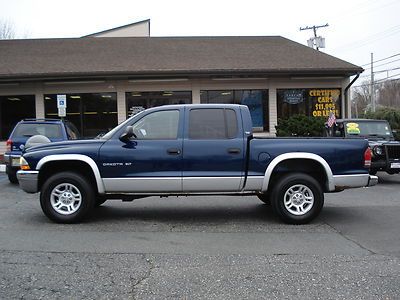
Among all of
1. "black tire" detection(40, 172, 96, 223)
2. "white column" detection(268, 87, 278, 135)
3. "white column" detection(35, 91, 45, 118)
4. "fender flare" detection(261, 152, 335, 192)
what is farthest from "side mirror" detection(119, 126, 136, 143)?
"white column" detection(35, 91, 45, 118)

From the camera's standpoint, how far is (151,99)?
64.8ft

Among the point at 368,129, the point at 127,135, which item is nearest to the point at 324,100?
the point at 368,129

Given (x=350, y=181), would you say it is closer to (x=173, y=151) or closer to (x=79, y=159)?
(x=173, y=151)

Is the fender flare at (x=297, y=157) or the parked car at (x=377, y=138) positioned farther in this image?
the parked car at (x=377, y=138)

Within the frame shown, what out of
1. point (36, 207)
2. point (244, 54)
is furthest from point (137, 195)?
point (244, 54)

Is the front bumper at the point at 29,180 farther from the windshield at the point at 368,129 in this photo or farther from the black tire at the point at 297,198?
the windshield at the point at 368,129

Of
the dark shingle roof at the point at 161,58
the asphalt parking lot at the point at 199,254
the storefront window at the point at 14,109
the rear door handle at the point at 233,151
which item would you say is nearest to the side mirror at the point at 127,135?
the asphalt parking lot at the point at 199,254

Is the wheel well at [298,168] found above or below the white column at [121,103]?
below

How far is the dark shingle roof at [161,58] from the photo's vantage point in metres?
18.9

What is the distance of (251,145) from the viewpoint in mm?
7336

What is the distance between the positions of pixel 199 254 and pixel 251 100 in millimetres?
15067

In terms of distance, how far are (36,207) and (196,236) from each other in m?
3.85

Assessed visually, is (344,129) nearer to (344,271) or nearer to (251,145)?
(251,145)

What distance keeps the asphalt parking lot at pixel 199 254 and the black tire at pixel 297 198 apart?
209mm
